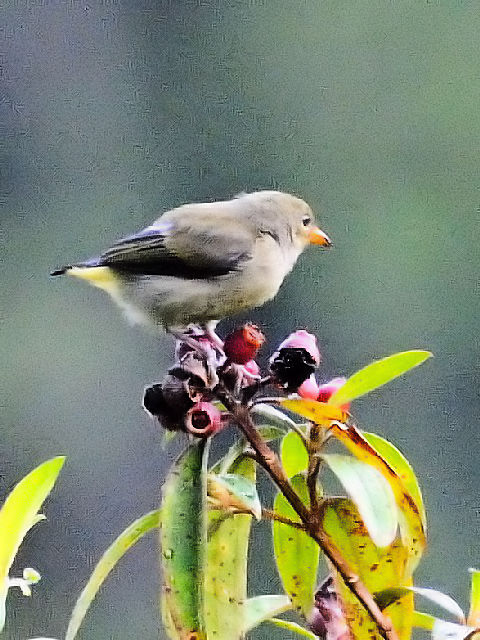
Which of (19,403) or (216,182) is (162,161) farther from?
(19,403)

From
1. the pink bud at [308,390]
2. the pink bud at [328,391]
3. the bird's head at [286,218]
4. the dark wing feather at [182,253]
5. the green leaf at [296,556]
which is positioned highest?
the bird's head at [286,218]

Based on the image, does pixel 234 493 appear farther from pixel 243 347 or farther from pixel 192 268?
pixel 192 268

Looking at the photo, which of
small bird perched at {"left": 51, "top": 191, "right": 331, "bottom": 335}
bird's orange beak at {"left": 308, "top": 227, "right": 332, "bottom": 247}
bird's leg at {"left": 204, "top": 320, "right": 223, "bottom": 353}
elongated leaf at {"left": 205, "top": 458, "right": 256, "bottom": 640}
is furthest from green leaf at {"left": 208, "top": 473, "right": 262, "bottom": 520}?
bird's orange beak at {"left": 308, "top": 227, "right": 332, "bottom": 247}

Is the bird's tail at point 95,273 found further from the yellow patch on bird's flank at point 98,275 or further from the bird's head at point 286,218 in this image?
the bird's head at point 286,218

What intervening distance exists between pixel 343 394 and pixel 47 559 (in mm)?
605

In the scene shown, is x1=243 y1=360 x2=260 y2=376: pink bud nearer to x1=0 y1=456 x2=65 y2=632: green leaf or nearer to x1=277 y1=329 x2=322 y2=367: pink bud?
x1=277 y1=329 x2=322 y2=367: pink bud

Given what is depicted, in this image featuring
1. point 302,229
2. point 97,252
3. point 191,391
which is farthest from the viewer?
point 97,252

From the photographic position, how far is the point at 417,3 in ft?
3.61

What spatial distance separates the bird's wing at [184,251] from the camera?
81 centimetres

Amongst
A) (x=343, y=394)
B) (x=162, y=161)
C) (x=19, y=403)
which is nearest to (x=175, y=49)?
(x=162, y=161)

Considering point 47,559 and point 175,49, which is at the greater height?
point 175,49

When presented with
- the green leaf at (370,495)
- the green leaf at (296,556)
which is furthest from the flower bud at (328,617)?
the green leaf at (370,495)

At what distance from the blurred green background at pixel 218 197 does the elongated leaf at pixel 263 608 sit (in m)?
0.37

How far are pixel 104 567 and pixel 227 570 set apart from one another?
84 mm
